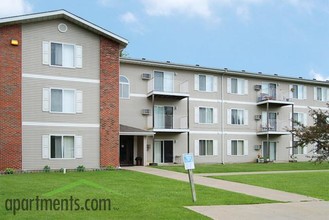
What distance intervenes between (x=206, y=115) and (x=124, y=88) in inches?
307

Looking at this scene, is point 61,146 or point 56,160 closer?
point 56,160

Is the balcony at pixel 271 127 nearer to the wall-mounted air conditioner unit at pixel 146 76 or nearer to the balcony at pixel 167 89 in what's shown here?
the balcony at pixel 167 89

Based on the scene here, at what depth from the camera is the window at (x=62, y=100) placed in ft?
77.2

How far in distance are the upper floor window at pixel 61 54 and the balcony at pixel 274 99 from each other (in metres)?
17.7

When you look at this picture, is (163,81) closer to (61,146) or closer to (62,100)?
(62,100)

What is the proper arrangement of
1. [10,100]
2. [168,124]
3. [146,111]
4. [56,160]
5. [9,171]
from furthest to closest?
[168,124] < [146,111] < [56,160] < [10,100] < [9,171]

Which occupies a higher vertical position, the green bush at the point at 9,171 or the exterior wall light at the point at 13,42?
the exterior wall light at the point at 13,42

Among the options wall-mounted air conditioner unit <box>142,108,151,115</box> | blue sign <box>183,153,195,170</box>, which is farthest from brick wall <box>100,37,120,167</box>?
blue sign <box>183,153,195,170</box>

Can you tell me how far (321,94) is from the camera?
1545 inches

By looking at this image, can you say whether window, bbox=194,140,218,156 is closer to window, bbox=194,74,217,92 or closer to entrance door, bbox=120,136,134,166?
window, bbox=194,74,217,92

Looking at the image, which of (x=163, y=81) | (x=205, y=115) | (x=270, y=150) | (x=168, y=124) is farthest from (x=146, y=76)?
(x=270, y=150)

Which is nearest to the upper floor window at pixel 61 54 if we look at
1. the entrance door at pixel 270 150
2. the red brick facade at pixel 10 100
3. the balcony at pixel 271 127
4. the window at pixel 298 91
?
the red brick facade at pixel 10 100

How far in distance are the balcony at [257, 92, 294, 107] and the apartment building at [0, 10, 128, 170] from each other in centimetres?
1521

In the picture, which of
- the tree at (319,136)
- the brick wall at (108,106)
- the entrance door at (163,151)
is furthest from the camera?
the entrance door at (163,151)
